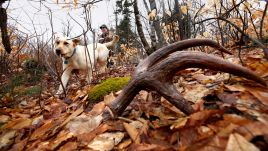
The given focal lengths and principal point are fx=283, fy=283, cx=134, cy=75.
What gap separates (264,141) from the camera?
142cm

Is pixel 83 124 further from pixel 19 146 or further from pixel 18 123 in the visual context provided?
pixel 18 123

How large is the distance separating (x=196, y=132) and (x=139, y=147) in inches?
14.3

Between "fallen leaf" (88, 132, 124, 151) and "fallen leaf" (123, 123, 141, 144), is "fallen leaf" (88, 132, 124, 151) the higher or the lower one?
the lower one

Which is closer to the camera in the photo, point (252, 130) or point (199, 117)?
point (252, 130)

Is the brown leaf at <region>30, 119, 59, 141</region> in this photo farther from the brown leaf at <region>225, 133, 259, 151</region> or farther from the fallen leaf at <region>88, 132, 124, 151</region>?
the brown leaf at <region>225, 133, 259, 151</region>

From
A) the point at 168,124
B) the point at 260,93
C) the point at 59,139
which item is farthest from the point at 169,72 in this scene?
the point at 59,139

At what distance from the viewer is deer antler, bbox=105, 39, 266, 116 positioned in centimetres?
201

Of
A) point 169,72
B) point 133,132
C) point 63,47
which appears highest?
point 63,47

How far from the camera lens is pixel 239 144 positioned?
4.54 feet

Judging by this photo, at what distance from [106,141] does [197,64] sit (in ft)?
2.87

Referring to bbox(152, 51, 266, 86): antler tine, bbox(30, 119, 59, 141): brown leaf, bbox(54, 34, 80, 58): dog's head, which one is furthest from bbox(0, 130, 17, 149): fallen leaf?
bbox(54, 34, 80, 58): dog's head

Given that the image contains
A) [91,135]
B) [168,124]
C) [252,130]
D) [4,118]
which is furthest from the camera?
[4,118]

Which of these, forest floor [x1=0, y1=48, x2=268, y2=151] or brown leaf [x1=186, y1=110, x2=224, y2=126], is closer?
forest floor [x1=0, y1=48, x2=268, y2=151]

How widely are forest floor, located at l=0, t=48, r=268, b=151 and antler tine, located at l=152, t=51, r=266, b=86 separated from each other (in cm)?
22
